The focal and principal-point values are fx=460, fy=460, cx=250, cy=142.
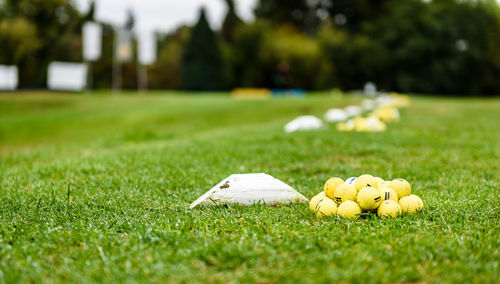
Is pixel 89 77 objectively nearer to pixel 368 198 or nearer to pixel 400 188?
pixel 400 188

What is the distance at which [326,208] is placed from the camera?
367 centimetres

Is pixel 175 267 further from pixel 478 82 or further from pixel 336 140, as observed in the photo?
pixel 478 82

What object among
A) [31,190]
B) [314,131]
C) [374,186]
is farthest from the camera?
[314,131]

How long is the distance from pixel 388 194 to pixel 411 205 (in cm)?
20

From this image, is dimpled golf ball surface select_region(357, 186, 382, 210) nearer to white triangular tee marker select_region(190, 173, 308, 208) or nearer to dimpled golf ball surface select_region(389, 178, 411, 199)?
dimpled golf ball surface select_region(389, 178, 411, 199)

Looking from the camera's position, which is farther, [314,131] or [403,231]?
[314,131]

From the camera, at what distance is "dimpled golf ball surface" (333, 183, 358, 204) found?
12.2 feet

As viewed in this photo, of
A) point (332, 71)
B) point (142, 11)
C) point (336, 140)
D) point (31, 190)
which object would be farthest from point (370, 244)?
→ point (142, 11)

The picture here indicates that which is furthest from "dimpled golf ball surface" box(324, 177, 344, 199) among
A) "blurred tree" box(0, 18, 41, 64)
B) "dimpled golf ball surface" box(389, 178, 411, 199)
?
"blurred tree" box(0, 18, 41, 64)

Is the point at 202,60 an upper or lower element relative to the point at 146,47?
lower

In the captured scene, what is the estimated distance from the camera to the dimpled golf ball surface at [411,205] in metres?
3.70

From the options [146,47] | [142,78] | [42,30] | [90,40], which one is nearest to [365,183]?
[90,40]

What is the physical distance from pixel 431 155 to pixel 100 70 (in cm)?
3759

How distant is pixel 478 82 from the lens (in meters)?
43.6
